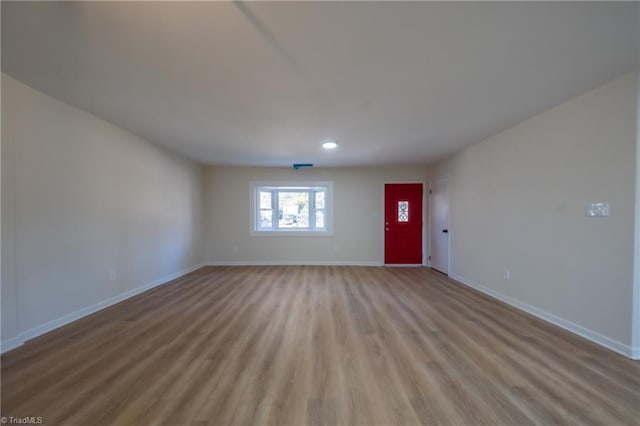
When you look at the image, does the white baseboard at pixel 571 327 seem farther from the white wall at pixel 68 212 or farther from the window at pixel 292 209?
the white wall at pixel 68 212

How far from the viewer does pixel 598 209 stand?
7.91ft

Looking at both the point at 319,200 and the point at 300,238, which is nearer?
the point at 300,238

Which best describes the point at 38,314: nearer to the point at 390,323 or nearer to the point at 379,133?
the point at 390,323

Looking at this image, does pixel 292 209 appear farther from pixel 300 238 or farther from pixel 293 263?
pixel 293 263

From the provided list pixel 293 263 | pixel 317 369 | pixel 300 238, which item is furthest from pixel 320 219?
pixel 317 369

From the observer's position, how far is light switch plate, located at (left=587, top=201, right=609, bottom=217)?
2348 millimetres

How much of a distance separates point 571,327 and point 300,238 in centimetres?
489

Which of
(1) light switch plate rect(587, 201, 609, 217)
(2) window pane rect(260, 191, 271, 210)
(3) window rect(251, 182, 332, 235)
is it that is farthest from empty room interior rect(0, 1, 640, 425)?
(2) window pane rect(260, 191, 271, 210)

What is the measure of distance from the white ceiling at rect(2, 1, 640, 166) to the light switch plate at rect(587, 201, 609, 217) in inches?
44.5

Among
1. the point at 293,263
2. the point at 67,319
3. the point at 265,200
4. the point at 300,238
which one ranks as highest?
the point at 265,200

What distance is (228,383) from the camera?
1.86 meters

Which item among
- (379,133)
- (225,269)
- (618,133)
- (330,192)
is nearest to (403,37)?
(379,133)

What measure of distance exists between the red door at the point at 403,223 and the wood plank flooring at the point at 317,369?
9.25 ft

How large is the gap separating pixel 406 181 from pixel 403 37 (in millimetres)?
4800
